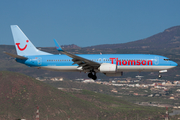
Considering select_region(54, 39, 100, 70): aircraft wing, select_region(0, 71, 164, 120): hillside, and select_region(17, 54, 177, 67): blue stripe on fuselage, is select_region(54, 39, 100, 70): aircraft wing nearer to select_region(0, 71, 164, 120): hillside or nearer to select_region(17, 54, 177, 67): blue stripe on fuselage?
select_region(17, 54, 177, 67): blue stripe on fuselage

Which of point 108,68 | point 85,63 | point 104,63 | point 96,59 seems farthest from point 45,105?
point 108,68

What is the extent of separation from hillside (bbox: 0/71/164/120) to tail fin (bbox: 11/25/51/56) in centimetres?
9453

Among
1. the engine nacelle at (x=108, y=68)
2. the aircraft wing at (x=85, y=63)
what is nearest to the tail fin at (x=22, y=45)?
the aircraft wing at (x=85, y=63)

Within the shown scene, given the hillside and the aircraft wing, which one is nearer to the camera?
the aircraft wing

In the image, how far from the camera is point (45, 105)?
177 meters

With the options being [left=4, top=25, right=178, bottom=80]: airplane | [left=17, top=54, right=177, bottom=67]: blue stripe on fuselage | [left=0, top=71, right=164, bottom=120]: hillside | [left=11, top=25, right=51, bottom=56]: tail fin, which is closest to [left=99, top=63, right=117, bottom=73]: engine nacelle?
[left=4, top=25, right=178, bottom=80]: airplane

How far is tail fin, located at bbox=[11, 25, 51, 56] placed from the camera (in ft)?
241

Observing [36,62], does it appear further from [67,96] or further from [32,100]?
[67,96]

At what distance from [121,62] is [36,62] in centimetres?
1858

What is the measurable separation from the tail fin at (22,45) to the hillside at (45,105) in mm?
94531

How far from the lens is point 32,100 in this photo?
17912 centimetres

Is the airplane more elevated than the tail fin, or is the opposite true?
the tail fin

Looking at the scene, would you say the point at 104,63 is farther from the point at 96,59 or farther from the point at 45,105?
the point at 45,105

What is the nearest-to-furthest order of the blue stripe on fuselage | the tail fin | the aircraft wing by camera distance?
the aircraft wing
the blue stripe on fuselage
the tail fin
